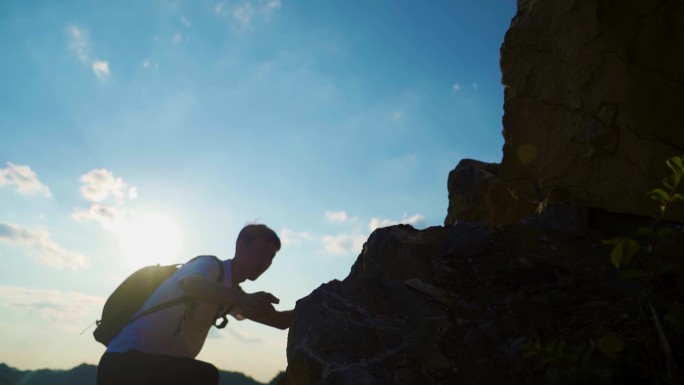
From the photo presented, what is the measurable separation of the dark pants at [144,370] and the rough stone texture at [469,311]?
0.83 metres

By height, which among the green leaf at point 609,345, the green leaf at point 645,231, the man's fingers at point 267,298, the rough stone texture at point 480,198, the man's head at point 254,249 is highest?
the rough stone texture at point 480,198

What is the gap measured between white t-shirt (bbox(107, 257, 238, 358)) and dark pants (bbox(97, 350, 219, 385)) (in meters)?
0.07

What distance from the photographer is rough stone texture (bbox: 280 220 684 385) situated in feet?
10.8

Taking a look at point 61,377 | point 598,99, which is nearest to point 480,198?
point 598,99

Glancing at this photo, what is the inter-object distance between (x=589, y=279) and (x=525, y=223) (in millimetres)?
977

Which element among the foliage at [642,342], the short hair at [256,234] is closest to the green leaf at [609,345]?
the foliage at [642,342]

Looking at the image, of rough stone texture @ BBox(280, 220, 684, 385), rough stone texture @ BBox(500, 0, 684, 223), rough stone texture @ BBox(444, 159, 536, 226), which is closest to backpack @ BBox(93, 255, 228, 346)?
rough stone texture @ BBox(280, 220, 684, 385)

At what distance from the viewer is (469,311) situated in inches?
157

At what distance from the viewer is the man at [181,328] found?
3652mm

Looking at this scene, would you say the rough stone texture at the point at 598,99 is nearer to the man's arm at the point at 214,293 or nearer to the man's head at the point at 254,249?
the man's head at the point at 254,249

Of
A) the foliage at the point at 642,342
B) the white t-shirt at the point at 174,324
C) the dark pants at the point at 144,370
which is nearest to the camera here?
the foliage at the point at 642,342

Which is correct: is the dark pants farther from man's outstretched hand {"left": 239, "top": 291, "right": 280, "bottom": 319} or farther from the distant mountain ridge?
the distant mountain ridge

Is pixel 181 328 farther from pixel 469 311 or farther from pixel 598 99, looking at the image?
pixel 598 99

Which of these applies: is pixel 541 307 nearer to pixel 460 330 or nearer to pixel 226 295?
pixel 460 330
